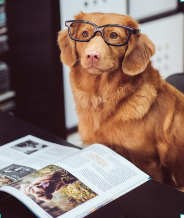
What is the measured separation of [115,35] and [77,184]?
624 mm

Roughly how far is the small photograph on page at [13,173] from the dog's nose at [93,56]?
18.7 inches

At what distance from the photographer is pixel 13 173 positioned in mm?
1083

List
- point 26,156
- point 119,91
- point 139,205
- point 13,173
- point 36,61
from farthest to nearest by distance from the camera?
point 36,61 < point 119,91 < point 26,156 < point 13,173 < point 139,205

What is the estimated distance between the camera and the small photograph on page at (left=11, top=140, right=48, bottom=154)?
4.06 feet

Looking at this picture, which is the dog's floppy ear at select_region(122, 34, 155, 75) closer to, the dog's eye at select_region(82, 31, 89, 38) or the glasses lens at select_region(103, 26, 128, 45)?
the glasses lens at select_region(103, 26, 128, 45)

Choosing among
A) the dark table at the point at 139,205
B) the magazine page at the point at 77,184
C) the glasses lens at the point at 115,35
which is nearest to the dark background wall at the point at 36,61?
the glasses lens at the point at 115,35

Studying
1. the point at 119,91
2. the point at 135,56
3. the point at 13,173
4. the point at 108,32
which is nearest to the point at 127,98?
the point at 119,91

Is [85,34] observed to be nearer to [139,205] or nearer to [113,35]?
[113,35]

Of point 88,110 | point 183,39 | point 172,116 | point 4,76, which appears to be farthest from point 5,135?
point 183,39

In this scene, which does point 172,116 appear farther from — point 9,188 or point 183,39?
point 183,39

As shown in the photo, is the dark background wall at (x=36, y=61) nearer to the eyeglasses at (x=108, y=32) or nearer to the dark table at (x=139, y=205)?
the eyeglasses at (x=108, y=32)

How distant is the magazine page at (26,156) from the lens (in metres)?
1.09

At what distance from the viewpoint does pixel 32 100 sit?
8.62ft

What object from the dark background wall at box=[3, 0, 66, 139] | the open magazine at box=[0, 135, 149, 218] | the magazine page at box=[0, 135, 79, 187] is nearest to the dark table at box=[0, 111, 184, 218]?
the open magazine at box=[0, 135, 149, 218]
